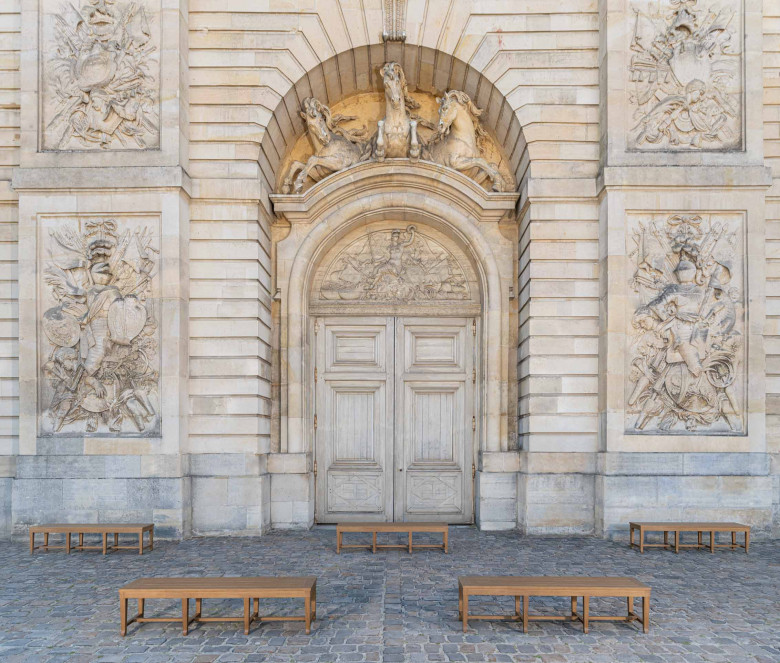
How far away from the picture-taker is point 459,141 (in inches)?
463

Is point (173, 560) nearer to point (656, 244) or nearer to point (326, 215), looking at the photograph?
point (326, 215)

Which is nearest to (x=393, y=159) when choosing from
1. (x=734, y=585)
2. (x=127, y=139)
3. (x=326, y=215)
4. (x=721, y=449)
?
(x=326, y=215)

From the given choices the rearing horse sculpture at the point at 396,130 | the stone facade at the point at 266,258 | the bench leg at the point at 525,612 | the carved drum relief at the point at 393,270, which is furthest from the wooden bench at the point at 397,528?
the rearing horse sculpture at the point at 396,130

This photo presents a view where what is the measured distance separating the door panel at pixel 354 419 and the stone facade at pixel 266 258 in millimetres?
763

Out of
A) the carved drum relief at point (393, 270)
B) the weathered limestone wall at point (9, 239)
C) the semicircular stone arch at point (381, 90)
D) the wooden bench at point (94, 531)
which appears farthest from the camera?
the carved drum relief at point (393, 270)

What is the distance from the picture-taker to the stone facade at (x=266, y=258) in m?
10.2

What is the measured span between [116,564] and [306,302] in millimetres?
4953

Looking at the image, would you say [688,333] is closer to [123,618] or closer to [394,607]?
[394,607]

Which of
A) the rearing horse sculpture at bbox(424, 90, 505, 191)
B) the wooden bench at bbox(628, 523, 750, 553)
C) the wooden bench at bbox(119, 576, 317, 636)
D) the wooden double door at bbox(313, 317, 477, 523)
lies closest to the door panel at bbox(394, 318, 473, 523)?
the wooden double door at bbox(313, 317, 477, 523)

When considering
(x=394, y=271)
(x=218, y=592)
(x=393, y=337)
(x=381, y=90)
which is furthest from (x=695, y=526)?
(x=381, y=90)

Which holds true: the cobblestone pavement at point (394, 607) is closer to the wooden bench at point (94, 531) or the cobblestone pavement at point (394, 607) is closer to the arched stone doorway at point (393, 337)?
the wooden bench at point (94, 531)

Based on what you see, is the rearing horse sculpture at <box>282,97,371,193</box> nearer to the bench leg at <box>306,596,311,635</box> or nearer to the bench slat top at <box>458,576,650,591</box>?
the bench leg at <box>306,596,311,635</box>

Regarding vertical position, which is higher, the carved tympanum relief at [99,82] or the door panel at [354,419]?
the carved tympanum relief at [99,82]

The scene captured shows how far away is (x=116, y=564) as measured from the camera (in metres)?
8.59
